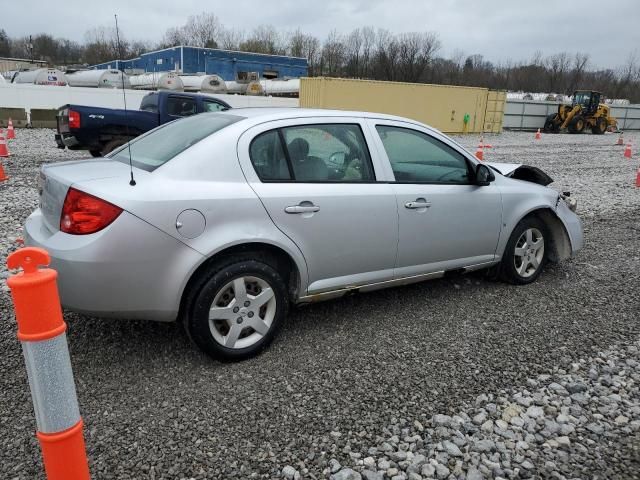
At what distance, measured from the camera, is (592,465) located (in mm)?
2461

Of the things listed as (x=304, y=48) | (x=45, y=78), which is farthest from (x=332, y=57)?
(x=45, y=78)

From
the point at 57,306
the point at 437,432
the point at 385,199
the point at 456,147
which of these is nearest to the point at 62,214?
the point at 57,306

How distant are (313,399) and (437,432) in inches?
28.4

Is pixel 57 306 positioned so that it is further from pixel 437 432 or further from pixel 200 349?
pixel 437 432

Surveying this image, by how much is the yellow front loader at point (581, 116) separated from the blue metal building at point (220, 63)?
98.6 feet

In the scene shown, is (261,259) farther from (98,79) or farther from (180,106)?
(98,79)

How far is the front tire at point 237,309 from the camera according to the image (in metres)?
2.99

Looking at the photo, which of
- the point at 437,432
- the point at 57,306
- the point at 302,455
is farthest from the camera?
the point at 437,432

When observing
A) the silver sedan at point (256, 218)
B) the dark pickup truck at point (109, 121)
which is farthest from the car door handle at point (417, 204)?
the dark pickup truck at point (109, 121)

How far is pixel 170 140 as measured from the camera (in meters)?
3.50

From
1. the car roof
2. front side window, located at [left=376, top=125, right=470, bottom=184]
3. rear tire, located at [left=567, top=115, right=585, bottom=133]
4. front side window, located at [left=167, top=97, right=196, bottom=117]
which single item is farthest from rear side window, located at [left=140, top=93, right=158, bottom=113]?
rear tire, located at [left=567, top=115, right=585, bottom=133]

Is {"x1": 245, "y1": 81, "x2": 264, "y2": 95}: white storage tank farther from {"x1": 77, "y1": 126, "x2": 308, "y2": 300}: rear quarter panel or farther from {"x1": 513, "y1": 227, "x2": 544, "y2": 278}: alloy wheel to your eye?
{"x1": 77, "y1": 126, "x2": 308, "y2": 300}: rear quarter panel

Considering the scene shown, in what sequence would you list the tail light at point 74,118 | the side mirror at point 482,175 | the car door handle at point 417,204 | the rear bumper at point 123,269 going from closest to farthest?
the rear bumper at point 123,269 → the car door handle at point 417,204 → the side mirror at point 482,175 → the tail light at point 74,118

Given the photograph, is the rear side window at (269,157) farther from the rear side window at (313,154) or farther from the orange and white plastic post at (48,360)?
the orange and white plastic post at (48,360)
